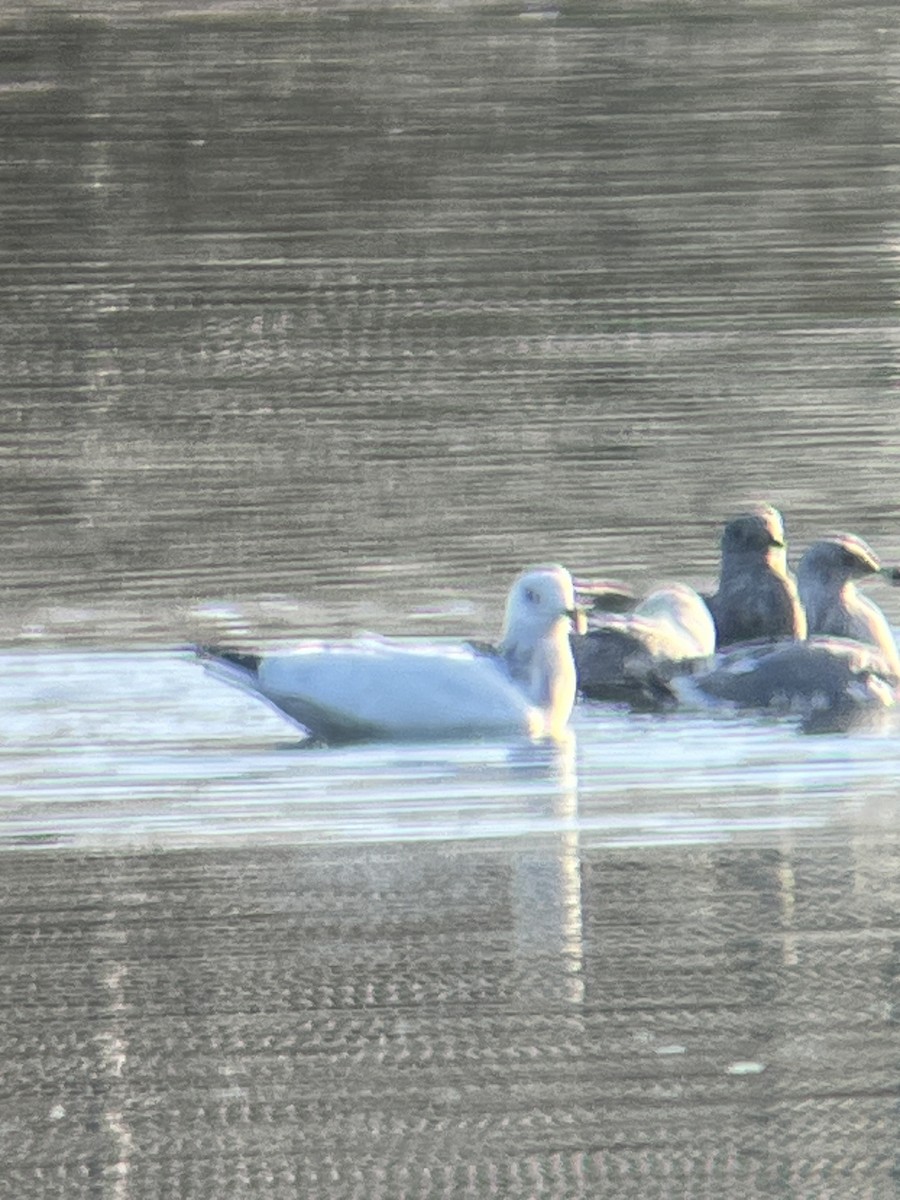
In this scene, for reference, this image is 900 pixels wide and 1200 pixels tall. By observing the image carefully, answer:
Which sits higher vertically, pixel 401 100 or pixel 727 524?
pixel 401 100

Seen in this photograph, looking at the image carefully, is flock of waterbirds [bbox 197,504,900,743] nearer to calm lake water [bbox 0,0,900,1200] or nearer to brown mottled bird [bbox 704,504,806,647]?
brown mottled bird [bbox 704,504,806,647]

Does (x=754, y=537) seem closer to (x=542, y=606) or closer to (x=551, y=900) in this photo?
(x=542, y=606)

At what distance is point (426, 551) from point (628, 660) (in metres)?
0.86

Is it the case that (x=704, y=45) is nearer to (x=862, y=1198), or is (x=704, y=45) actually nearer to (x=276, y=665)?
(x=276, y=665)

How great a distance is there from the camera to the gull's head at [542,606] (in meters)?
5.74

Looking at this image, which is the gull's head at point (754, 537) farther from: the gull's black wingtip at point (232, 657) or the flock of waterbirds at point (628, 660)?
the gull's black wingtip at point (232, 657)

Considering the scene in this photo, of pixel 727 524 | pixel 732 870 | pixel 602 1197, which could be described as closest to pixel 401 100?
pixel 727 524

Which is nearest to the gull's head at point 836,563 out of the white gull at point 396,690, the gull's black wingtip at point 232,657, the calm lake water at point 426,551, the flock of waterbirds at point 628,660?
the flock of waterbirds at point 628,660

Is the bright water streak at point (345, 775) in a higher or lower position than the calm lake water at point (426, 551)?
lower

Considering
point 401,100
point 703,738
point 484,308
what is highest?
point 401,100

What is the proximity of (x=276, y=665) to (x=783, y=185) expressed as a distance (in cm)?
315

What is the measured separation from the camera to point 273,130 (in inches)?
318

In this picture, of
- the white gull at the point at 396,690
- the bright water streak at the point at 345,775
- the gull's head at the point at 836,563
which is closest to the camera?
the bright water streak at the point at 345,775

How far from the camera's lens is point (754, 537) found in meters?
6.59
